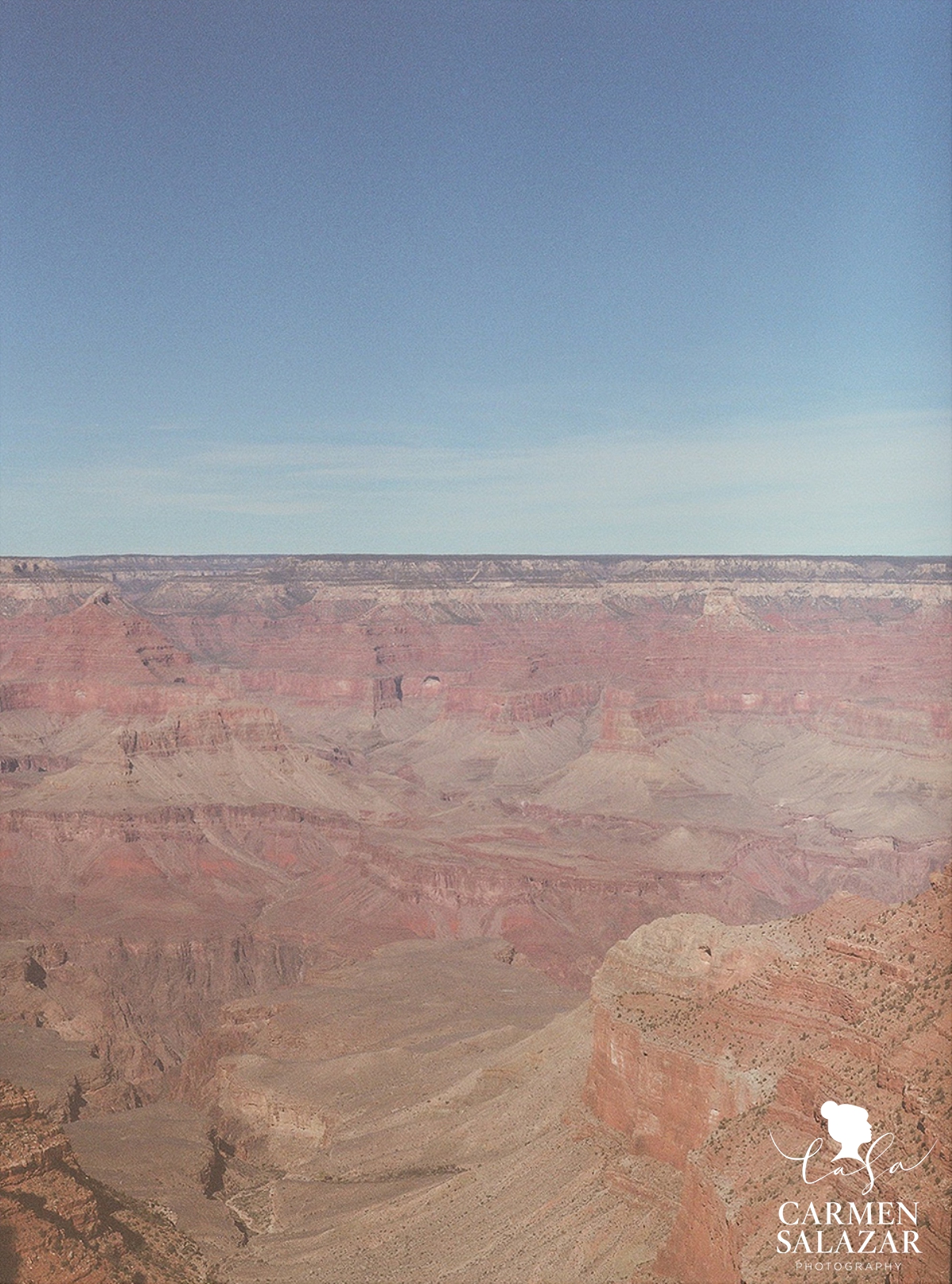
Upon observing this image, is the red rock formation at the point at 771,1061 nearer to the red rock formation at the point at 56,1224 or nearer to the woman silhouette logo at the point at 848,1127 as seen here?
the woman silhouette logo at the point at 848,1127

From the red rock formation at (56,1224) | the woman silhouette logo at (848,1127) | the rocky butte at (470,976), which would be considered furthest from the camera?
the rocky butte at (470,976)

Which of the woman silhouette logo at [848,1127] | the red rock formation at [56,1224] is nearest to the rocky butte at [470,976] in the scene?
the red rock formation at [56,1224]

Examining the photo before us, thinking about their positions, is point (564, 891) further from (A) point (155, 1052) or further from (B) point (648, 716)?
(B) point (648, 716)

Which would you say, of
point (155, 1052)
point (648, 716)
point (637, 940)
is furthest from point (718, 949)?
point (648, 716)

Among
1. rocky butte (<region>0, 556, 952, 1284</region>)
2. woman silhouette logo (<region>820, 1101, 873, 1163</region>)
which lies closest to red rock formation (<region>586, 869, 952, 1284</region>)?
rocky butte (<region>0, 556, 952, 1284</region>)

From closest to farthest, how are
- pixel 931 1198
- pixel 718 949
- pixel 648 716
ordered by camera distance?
1. pixel 931 1198
2. pixel 718 949
3. pixel 648 716

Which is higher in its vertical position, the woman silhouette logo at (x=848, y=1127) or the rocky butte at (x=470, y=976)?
the woman silhouette logo at (x=848, y=1127)
